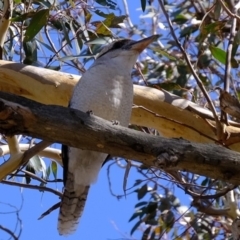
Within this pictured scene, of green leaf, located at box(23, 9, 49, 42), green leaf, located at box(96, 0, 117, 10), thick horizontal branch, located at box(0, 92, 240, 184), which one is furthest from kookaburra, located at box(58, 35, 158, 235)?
thick horizontal branch, located at box(0, 92, 240, 184)

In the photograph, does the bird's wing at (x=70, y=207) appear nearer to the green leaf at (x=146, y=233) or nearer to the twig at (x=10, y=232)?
the twig at (x=10, y=232)

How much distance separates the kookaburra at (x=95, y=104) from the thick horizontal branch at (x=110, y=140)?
0.76m

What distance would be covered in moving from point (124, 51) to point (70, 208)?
728 mm

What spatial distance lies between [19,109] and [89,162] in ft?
3.52

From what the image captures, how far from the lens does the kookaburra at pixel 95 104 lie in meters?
2.72

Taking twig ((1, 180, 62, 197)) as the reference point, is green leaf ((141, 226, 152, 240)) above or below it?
below

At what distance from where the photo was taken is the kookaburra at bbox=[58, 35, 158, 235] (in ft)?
8.92

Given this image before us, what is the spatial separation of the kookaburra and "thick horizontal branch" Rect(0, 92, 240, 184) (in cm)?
76

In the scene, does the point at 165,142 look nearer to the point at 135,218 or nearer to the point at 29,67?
the point at 29,67

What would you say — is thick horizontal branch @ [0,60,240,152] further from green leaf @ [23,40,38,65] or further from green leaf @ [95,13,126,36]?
green leaf @ [95,13,126,36]

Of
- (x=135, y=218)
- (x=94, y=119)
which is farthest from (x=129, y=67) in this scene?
(x=135, y=218)

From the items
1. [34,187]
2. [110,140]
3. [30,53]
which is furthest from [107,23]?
[110,140]

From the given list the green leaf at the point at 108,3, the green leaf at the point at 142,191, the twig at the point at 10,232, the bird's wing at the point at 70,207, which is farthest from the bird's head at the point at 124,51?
the green leaf at the point at 142,191

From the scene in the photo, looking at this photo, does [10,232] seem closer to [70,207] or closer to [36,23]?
[70,207]
